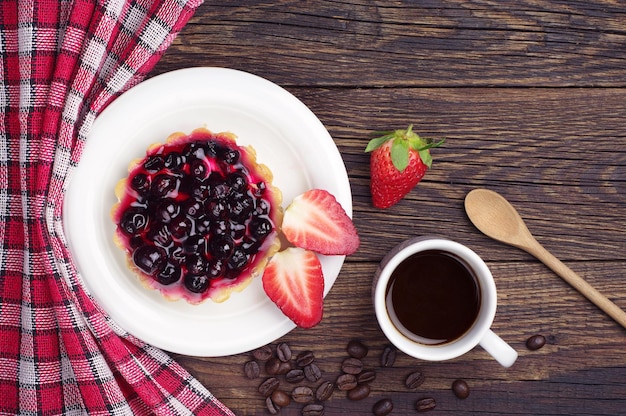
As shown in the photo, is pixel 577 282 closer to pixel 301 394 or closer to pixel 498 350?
pixel 498 350

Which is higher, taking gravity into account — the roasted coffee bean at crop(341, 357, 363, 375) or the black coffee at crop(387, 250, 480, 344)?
the black coffee at crop(387, 250, 480, 344)

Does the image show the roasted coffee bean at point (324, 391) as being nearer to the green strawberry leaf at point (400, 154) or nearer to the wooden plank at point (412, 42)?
the green strawberry leaf at point (400, 154)

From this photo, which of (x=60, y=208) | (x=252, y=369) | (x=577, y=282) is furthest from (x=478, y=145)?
(x=60, y=208)

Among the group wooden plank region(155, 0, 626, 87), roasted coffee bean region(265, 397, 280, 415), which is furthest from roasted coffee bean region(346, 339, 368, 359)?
wooden plank region(155, 0, 626, 87)

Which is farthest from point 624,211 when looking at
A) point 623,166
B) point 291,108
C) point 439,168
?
point 291,108

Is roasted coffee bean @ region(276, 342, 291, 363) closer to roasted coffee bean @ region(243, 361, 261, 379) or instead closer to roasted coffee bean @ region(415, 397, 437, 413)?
roasted coffee bean @ region(243, 361, 261, 379)

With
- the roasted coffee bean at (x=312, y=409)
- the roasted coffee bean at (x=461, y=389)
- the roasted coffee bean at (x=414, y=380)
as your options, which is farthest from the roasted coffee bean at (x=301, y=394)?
the roasted coffee bean at (x=461, y=389)

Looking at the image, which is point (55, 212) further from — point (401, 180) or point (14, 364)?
point (401, 180)
